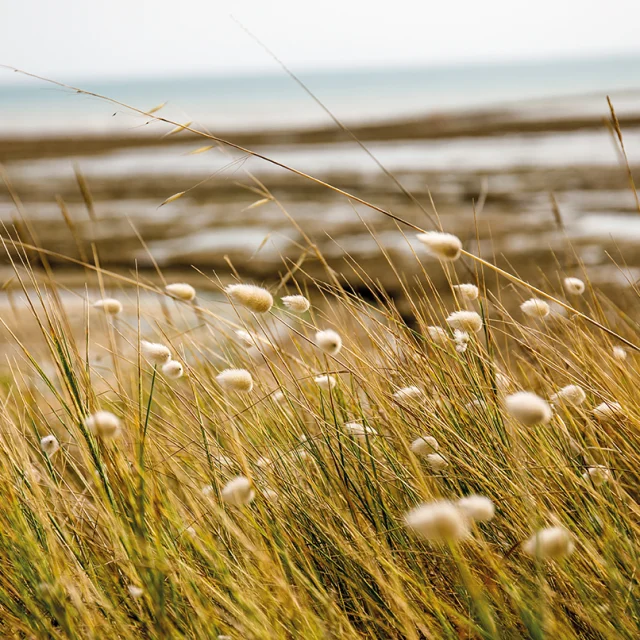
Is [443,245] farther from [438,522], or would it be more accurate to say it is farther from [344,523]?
[344,523]

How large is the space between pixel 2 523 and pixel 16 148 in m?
34.3

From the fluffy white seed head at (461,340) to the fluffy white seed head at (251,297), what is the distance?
0.59 meters

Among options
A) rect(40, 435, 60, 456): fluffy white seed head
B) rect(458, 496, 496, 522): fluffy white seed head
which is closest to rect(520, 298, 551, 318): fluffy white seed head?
rect(458, 496, 496, 522): fluffy white seed head

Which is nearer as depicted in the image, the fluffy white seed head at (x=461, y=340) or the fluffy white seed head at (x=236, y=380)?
the fluffy white seed head at (x=236, y=380)

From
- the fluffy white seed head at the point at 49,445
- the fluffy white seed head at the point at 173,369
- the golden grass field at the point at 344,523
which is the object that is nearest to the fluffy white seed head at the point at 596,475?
the golden grass field at the point at 344,523

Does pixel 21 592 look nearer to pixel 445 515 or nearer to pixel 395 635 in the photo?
pixel 395 635

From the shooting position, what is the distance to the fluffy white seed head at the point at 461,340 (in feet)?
5.27

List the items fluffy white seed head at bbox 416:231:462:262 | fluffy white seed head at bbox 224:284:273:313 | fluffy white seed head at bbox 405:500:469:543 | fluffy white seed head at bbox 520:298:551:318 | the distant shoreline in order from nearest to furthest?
fluffy white seed head at bbox 405:500:469:543
fluffy white seed head at bbox 416:231:462:262
fluffy white seed head at bbox 224:284:273:313
fluffy white seed head at bbox 520:298:551:318
the distant shoreline

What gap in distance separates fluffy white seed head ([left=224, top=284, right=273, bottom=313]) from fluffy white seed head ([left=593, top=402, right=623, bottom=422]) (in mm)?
787

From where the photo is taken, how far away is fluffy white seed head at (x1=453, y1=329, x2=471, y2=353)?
5.27ft

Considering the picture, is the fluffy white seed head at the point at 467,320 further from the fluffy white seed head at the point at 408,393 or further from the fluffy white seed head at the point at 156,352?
the fluffy white seed head at the point at 156,352

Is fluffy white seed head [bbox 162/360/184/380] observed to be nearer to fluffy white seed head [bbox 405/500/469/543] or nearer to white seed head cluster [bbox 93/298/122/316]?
white seed head cluster [bbox 93/298/122/316]

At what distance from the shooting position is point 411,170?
18406 millimetres

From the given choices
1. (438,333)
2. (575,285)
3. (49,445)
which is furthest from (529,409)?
(575,285)
